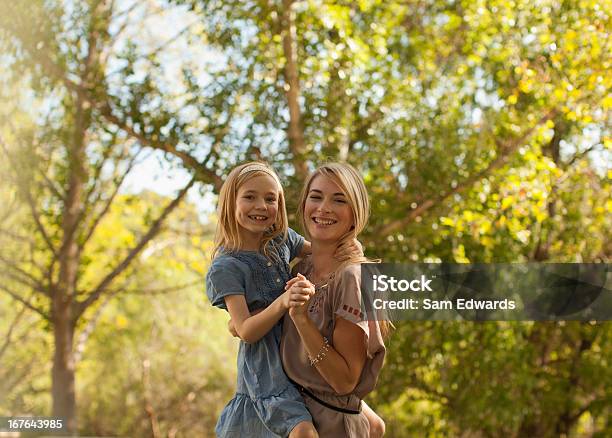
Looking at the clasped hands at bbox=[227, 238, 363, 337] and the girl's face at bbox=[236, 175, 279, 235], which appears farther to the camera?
the girl's face at bbox=[236, 175, 279, 235]

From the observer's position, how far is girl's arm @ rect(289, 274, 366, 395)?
157cm

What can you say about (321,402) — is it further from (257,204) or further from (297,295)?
(257,204)

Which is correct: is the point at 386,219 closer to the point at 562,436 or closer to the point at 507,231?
the point at 507,231

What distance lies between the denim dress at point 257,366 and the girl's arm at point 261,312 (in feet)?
0.09

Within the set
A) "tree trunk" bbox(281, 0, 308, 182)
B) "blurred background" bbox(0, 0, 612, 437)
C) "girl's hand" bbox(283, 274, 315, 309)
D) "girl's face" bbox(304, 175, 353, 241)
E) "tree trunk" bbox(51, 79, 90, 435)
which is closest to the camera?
"girl's hand" bbox(283, 274, 315, 309)

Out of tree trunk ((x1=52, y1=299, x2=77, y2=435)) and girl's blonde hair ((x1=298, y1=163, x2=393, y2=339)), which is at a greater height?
tree trunk ((x1=52, y1=299, x2=77, y2=435))

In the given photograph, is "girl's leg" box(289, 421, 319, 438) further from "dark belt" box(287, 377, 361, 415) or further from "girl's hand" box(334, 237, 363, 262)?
"girl's hand" box(334, 237, 363, 262)

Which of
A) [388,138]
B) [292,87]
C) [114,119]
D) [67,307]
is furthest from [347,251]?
[67,307]

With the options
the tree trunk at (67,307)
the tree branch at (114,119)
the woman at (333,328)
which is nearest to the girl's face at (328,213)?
the woman at (333,328)

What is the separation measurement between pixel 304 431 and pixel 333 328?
0.67ft

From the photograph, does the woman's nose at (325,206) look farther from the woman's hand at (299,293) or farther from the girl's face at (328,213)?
the woman's hand at (299,293)

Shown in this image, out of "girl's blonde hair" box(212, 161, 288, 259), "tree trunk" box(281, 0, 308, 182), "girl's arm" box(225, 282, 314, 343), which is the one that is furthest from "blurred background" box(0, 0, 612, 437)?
"girl's arm" box(225, 282, 314, 343)

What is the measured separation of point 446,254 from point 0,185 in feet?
10.00

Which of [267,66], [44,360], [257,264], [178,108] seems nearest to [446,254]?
[267,66]
